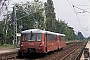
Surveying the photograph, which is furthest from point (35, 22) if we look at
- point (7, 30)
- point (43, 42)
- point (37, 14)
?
point (43, 42)

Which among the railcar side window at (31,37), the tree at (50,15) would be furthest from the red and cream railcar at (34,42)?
the tree at (50,15)


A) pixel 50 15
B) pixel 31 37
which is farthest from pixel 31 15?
pixel 31 37

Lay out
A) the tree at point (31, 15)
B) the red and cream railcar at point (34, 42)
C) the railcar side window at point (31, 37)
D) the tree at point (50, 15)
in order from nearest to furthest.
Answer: the red and cream railcar at point (34, 42), the railcar side window at point (31, 37), the tree at point (31, 15), the tree at point (50, 15)

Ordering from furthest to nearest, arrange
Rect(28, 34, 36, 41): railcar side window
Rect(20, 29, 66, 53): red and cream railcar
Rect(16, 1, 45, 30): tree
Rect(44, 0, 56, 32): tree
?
Rect(44, 0, 56, 32): tree
Rect(16, 1, 45, 30): tree
Rect(28, 34, 36, 41): railcar side window
Rect(20, 29, 66, 53): red and cream railcar

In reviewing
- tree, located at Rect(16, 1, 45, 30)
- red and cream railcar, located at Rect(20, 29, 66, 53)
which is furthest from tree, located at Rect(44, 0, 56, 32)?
red and cream railcar, located at Rect(20, 29, 66, 53)

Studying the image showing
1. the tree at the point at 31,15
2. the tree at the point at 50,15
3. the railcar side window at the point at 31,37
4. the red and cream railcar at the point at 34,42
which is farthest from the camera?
the tree at the point at 50,15

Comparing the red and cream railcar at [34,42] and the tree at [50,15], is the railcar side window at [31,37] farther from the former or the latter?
the tree at [50,15]

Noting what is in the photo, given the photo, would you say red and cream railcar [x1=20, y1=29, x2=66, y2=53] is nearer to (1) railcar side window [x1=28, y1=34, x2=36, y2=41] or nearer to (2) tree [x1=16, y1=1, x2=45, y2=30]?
(1) railcar side window [x1=28, y1=34, x2=36, y2=41]

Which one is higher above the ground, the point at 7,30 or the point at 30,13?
the point at 30,13

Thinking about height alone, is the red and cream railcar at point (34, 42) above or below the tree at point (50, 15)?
below

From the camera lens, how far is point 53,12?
9338 cm

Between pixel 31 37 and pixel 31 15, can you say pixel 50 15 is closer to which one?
pixel 31 15

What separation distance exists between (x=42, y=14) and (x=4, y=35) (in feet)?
73.7

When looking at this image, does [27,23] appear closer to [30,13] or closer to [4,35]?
[30,13]
